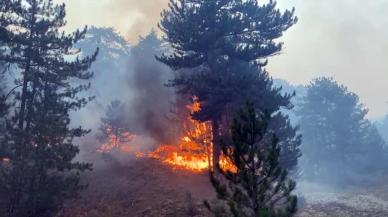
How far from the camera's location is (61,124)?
19.8 m

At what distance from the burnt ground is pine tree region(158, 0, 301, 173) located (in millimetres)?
3116

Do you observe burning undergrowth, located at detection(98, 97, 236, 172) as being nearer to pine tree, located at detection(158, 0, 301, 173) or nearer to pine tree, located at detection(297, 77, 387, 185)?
pine tree, located at detection(158, 0, 301, 173)

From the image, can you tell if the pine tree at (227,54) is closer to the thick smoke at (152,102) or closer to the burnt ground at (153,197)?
the burnt ground at (153,197)

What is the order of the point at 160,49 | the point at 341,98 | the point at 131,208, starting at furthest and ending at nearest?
the point at 160,49 → the point at 341,98 → the point at 131,208

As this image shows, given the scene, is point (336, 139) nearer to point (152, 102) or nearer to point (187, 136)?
point (152, 102)

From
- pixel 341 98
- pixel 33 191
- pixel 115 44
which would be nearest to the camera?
pixel 33 191

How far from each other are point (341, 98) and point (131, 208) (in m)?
39.4

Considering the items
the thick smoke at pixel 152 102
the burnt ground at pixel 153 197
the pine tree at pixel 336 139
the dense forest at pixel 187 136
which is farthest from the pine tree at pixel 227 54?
the pine tree at pixel 336 139

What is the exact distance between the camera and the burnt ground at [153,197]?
20.6 metres

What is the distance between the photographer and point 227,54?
25.7 m

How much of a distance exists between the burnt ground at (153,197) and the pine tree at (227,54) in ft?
10.2

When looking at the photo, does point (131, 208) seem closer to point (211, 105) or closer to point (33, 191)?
point (33, 191)

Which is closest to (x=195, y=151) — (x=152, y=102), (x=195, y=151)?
(x=195, y=151)

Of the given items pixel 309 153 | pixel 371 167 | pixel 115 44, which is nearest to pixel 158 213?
pixel 309 153
